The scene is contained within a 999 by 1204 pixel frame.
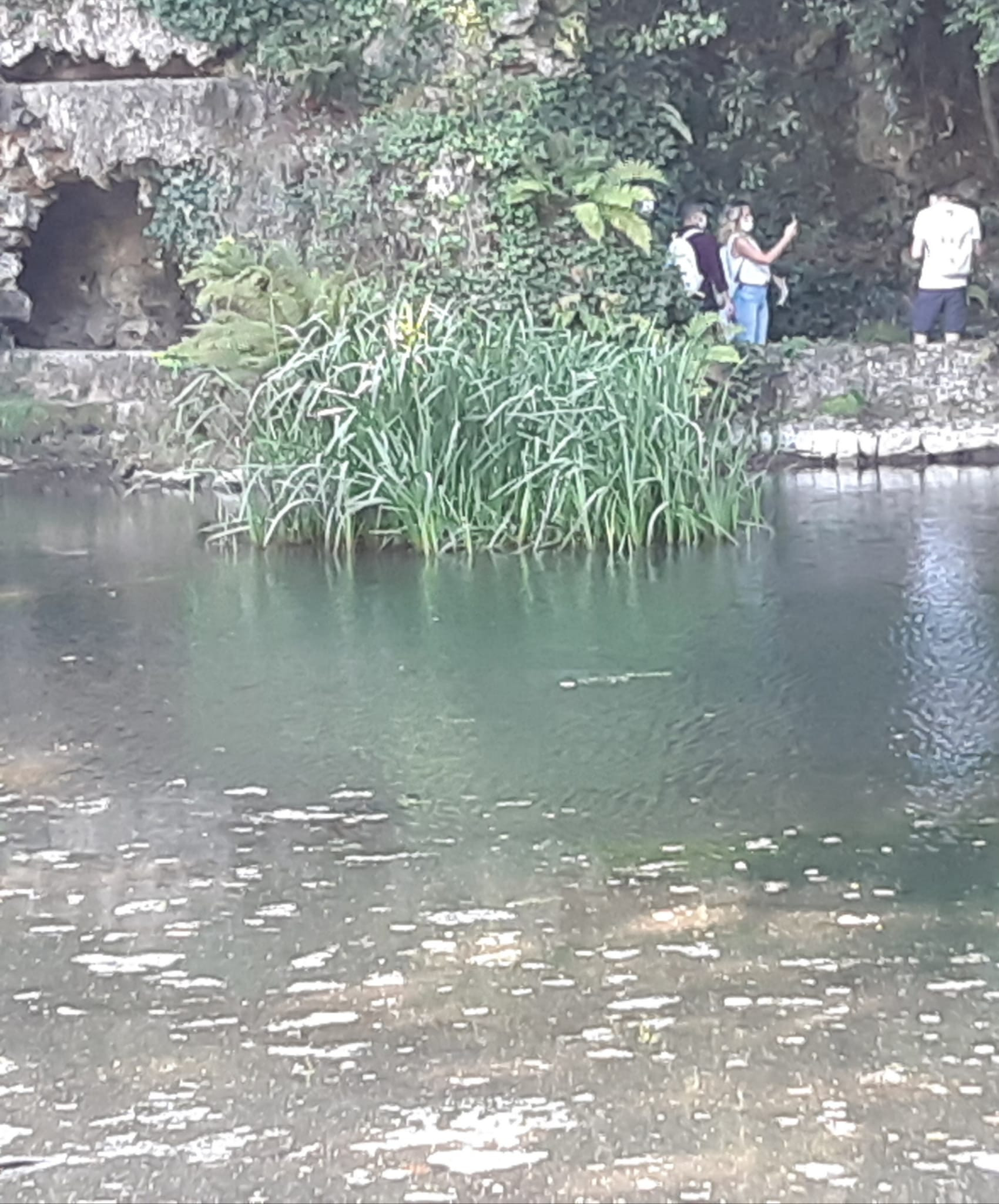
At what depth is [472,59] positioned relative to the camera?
43.3 ft

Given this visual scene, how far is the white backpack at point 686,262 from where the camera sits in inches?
516

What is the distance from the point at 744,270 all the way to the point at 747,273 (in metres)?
0.04

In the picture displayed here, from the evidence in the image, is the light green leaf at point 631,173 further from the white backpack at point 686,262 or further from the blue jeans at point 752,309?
the blue jeans at point 752,309

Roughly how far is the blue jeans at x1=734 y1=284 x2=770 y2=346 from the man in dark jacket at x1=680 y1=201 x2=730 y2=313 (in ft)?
0.37

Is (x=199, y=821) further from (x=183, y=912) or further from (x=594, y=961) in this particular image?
(x=594, y=961)

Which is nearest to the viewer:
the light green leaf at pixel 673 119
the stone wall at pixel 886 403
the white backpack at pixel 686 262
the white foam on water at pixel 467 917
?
the white foam on water at pixel 467 917

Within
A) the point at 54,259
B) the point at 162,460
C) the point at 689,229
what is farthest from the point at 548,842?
the point at 54,259

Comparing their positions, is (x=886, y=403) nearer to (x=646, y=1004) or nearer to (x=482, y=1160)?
(x=646, y=1004)

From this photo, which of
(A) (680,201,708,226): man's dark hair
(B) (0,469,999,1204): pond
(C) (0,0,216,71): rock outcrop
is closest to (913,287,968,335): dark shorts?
(A) (680,201,708,226): man's dark hair

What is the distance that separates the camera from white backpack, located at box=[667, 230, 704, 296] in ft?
43.0

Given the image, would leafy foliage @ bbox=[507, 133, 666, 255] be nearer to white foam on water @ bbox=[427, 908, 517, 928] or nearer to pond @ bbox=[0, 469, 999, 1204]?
pond @ bbox=[0, 469, 999, 1204]

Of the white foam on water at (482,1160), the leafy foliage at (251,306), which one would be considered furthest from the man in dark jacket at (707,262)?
the white foam on water at (482,1160)

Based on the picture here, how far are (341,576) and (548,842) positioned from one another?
13.2 ft

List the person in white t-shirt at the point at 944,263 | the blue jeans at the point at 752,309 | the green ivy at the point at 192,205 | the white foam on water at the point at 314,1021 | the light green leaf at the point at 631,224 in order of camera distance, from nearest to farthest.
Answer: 1. the white foam on water at the point at 314,1021
2. the light green leaf at the point at 631,224
3. the person in white t-shirt at the point at 944,263
4. the blue jeans at the point at 752,309
5. the green ivy at the point at 192,205
